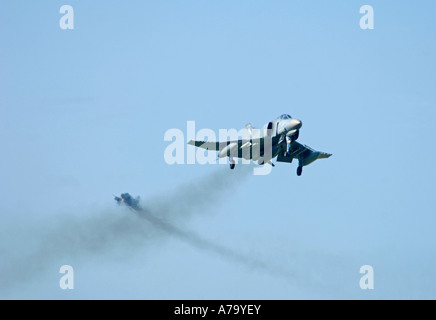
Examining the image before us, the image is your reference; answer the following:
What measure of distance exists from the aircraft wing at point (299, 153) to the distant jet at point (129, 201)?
37.9 ft

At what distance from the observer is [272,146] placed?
231 ft

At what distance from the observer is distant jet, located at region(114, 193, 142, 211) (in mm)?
78363

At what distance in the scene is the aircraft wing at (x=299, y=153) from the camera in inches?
2881

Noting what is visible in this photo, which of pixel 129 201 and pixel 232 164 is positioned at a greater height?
pixel 232 164

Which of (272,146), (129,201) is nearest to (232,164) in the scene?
(272,146)

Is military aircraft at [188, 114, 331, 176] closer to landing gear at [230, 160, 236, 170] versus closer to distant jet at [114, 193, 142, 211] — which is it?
landing gear at [230, 160, 236, 170]

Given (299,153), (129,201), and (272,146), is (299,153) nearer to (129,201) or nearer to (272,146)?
(272,146)

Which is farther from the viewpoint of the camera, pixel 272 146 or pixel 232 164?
pixel 232 164

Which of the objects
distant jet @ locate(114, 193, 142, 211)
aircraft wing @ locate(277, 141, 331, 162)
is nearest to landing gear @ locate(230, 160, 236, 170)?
aircraft wing @ locate(277, 141, 331, 162)

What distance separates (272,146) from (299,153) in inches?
154
